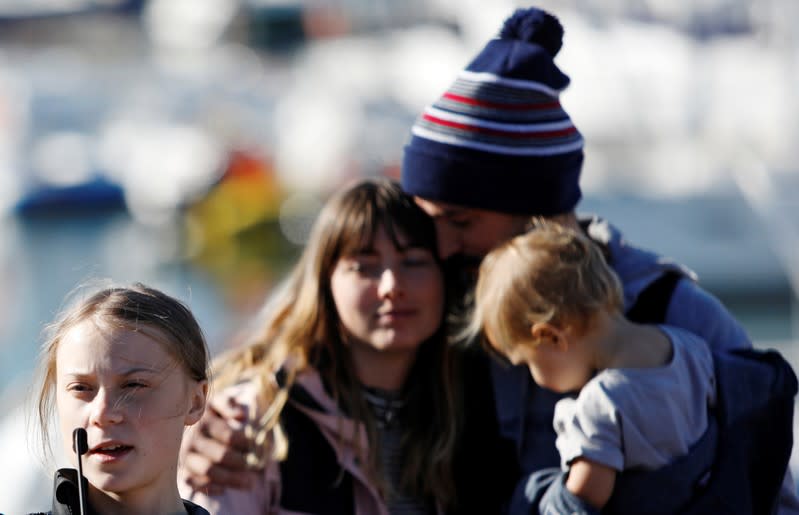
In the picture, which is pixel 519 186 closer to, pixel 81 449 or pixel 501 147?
pixel 501 147

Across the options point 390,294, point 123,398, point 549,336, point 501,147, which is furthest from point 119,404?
point 501,147

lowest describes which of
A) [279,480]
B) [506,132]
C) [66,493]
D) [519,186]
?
[279,480]

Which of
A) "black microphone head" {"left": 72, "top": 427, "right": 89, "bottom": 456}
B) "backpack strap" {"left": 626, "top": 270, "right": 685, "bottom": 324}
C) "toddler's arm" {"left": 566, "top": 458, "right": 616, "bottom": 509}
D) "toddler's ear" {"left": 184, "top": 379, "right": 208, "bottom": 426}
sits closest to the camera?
"black microphone head" {"left": 72, "top": 427, "right": 89, "bottom": 456}

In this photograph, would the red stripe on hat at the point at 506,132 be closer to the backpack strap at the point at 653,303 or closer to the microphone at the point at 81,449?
the backpack strap at the point at 653,303

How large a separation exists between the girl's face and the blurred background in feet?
25.8

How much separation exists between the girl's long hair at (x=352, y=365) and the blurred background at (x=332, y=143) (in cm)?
678

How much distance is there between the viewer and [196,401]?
1.81 metres

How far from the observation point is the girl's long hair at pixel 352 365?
265 cm

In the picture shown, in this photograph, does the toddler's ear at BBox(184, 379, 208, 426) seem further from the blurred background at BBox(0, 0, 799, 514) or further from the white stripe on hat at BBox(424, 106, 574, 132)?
the blurred background at BBox(0, 0, 799, 514)

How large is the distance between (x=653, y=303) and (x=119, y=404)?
46.8 inches

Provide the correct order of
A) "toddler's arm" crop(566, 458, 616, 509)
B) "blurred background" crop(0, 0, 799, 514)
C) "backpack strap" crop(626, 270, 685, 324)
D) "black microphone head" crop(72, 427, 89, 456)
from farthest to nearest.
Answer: "blurred background" crop(0, 0, 799, 514)
"backpack strap" crop(626, 270, 685, 324)
"toddler's arm" crop(566, 458, 616, 509)
"black microphone head" crop(72, 427, 89, 456)

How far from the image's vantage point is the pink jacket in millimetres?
2523

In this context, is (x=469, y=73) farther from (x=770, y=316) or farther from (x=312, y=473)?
(x=770, y=316)

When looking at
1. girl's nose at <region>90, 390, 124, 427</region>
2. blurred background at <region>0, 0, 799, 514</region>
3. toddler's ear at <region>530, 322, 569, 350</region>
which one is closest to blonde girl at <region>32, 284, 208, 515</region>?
girl's nose at <region>90, 390, 124, 427</region>
